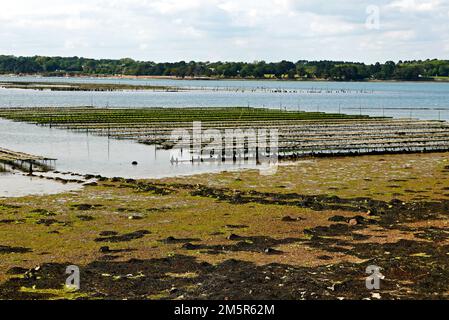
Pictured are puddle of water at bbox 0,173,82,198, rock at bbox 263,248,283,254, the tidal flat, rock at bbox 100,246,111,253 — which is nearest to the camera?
the tidal flat

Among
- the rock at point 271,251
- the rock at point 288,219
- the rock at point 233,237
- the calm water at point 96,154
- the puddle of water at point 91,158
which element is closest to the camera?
the rock at point 271,251

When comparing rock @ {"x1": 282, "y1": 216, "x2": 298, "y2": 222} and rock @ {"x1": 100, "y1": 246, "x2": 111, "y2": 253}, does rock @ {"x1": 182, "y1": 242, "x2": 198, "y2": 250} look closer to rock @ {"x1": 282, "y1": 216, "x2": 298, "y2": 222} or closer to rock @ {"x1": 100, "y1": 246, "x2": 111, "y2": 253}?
rock @ {"x1": 100, "y1": 246, "x2": 111, "y2": 253}

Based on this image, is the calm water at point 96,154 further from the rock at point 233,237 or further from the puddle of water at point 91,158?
the rock at point 233,237

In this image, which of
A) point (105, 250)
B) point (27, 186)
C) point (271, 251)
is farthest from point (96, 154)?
point (271, 251)

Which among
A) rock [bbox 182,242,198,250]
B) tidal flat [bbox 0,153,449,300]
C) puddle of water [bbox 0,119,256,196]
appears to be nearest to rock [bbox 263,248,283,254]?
tidal flat [bbox 0,153,449,300]

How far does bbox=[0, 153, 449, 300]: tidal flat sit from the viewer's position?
17.5m

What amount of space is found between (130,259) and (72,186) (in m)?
16.8

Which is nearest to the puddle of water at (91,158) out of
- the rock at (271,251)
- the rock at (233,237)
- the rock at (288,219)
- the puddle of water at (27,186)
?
the puddle of water at (27,186)

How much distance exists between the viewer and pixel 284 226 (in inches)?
1011

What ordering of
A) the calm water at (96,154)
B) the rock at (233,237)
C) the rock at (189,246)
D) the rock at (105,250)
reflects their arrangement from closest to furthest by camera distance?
the rock at (105,250), the rock at (189,246), the rock at (233,237), the calm water at (96,154)

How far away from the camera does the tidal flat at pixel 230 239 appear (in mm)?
17516

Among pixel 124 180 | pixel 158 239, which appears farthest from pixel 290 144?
pixel 158 239

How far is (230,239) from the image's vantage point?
23375mm
